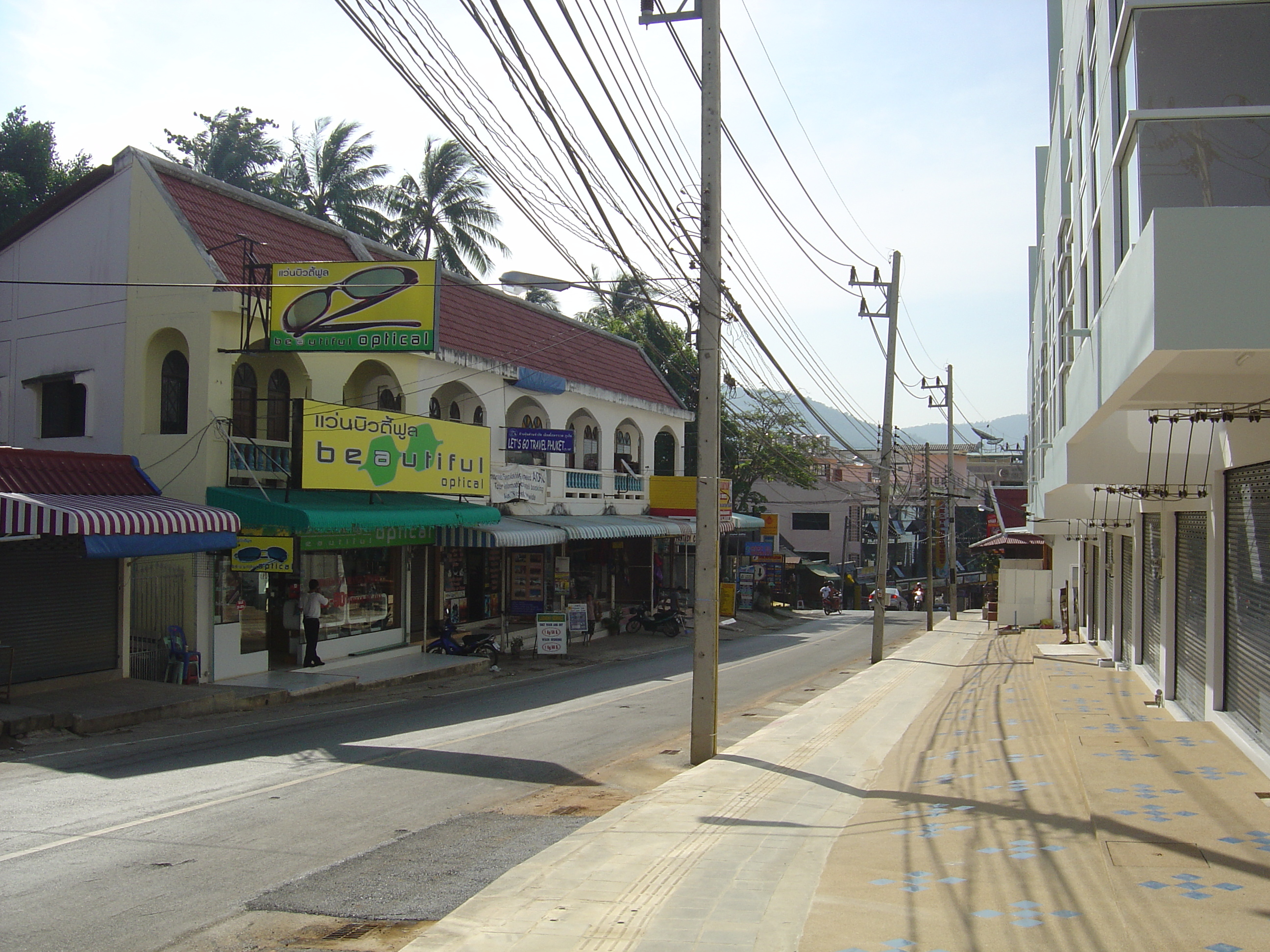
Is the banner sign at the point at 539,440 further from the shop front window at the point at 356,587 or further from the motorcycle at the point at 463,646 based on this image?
the motorcycle at the point at 463,646

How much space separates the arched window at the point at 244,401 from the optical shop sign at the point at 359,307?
2194mm

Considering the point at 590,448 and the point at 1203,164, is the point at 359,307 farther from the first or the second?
the point at 590,448

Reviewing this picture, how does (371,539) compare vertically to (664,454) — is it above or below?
below

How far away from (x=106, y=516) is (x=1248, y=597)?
1365 cm

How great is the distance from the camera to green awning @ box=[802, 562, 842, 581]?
5278 centimetres

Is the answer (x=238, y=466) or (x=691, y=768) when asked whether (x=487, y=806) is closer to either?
(x=691, y=768)

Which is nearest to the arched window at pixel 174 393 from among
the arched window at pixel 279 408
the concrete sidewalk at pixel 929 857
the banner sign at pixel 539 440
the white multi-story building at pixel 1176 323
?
the arched window at pixel 279 408

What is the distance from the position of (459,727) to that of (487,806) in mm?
4444

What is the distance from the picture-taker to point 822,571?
5431 cm

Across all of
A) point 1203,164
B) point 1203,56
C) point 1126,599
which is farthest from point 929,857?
point 1126,599

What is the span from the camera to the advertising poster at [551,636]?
77.0 feet

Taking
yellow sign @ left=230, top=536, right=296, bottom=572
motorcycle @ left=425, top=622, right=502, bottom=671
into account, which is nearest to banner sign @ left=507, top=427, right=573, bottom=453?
motorcycle @ left=425, top=622, right=502, bottom=671

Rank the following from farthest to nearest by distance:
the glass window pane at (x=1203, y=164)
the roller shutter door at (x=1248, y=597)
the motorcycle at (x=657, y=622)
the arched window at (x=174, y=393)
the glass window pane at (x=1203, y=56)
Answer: the motorcycle at (x=657, y=622), the arched window at (x=174, y=393), the roller shutter door at (x=1248, y=597), the glass window pane at (x=1203, y=56), the glass window pane at (x=1203, y=164)

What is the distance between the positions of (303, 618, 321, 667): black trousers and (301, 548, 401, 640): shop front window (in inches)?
31.2
